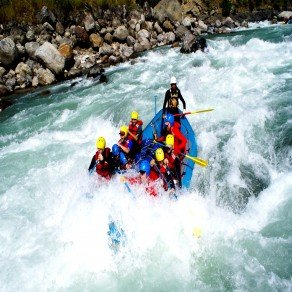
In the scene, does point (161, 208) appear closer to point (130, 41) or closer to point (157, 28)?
point (130, 41)

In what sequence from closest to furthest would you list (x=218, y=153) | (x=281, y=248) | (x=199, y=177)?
(x=281, y=248), (x=199, y=177), (x=218, y=153)

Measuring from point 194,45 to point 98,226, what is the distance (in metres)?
14.0

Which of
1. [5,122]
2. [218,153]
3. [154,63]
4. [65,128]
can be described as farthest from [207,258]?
[154,63]

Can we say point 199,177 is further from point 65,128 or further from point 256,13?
point 256,13

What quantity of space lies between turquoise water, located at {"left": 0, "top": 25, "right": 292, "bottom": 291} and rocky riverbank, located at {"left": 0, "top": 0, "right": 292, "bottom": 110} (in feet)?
18.1

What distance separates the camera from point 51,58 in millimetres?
16719

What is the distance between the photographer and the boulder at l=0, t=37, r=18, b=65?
1673cm

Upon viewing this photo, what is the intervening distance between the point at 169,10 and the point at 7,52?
1235 centimetres

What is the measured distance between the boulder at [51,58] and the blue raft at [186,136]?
954 centimetres

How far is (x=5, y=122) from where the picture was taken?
A: 13258 millimetres

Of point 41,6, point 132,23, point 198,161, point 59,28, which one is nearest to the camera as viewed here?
point 198,161

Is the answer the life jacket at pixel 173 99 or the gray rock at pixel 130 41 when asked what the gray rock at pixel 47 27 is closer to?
the gray rock at pixel 130 41

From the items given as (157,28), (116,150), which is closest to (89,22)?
(157,28)

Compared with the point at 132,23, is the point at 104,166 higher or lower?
lower
